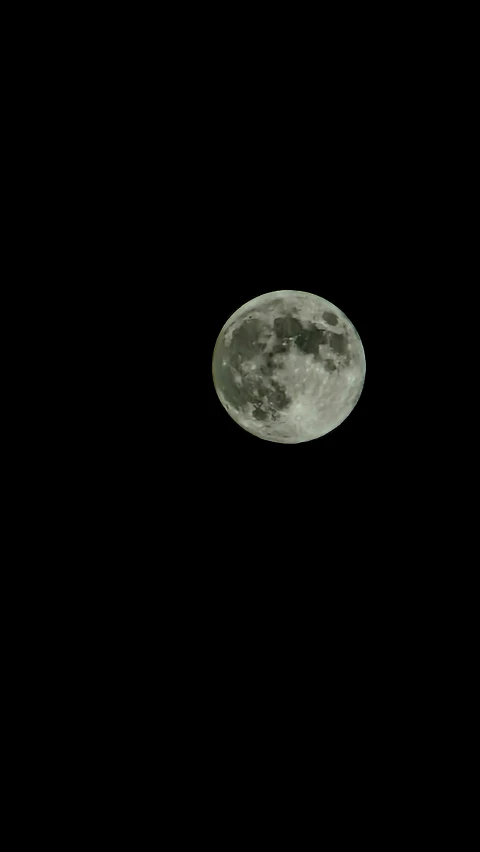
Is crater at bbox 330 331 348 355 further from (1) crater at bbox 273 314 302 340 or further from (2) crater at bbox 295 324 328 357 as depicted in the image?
(1) crater at bbox 273 314 302 340

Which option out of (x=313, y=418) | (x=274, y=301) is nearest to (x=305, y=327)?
(x=274, y=301)

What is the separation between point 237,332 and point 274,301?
31 centimetres

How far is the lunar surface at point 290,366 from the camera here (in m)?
3.57

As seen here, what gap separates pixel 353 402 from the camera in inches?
151

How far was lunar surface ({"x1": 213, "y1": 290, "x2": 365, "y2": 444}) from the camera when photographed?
3570mm

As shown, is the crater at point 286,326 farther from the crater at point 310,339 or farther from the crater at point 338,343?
the crater at point 338,343

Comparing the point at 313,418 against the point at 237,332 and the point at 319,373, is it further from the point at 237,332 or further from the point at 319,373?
the point at 237,332

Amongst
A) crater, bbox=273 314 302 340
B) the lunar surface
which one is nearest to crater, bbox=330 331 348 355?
the lunar surface

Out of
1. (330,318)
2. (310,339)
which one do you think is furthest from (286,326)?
(330,318)

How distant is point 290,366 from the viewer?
355cm

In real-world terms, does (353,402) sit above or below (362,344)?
below

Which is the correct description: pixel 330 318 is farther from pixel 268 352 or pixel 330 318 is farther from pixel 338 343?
pixel 268 352

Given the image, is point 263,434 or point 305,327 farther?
point 263,434

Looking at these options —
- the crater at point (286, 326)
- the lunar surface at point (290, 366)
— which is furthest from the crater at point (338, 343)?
the crater at point (286, 326)
